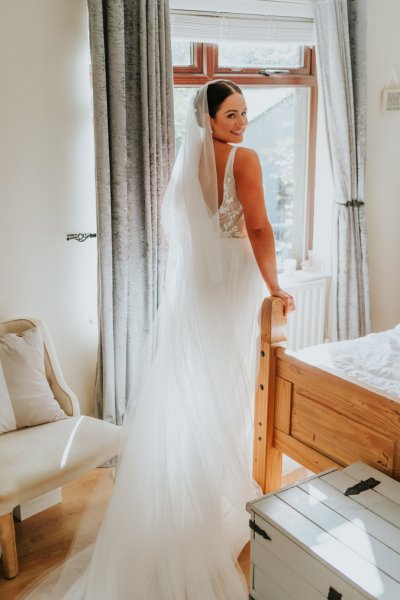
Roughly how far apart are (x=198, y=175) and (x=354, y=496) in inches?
48.2

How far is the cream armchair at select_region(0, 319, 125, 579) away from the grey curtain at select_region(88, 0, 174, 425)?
35 cm

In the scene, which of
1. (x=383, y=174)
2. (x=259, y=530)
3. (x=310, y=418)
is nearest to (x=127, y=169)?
(x=310, y=418)

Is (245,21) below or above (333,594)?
above

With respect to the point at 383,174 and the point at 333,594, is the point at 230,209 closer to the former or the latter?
the point at 333,594

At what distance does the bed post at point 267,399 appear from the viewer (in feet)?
6.92

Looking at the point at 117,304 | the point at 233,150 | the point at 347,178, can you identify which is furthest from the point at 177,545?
the point at 347,178

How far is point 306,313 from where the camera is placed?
139 inches

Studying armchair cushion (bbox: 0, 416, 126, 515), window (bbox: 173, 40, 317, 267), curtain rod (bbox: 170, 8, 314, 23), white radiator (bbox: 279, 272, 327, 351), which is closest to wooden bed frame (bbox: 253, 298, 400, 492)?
armchair cushion (bbox: 0, 416, 126, 515)

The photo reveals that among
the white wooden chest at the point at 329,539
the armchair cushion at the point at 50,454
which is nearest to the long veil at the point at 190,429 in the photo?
the armchair cushion at the point at 50,454

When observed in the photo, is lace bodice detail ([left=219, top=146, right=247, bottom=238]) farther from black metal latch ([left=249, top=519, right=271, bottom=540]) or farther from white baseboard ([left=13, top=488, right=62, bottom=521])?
white baseboard ([left=13, top=488, right=62, bottom=521])

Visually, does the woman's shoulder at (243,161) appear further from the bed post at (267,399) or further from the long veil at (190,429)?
the bed post at (267,399)

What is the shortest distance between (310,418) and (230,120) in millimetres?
1123

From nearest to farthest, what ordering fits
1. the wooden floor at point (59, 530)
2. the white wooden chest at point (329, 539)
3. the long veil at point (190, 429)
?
1. the white wooden chest at point (329, 539)
2. the long veil at point (190, 429)
3. the wooden floor at point (59, 530)

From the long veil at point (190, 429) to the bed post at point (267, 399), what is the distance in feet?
0.16
